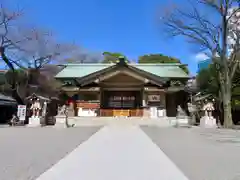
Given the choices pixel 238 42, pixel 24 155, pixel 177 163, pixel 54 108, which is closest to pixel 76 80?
pixel 54 108

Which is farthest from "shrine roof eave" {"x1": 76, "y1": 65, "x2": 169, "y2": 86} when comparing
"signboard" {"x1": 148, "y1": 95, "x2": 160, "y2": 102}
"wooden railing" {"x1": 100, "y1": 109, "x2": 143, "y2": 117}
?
"wooden railing" {"x1": 100, "y1": 109, "x2": 143, "y2": 117}

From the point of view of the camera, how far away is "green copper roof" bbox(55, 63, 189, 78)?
94.2 ft

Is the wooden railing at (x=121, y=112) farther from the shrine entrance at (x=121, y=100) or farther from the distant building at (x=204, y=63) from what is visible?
the distant building at (x=204, y=63)

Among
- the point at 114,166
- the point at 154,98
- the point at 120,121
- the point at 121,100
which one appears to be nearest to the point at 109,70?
the point at 121,100

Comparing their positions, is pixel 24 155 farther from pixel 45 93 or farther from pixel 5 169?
pixel 45 93

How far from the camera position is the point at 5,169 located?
237 inches

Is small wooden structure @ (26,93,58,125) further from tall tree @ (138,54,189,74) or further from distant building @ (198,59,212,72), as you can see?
tall tree @ (138,54,189,74)

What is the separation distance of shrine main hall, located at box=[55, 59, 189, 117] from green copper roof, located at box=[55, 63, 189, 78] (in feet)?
1.40

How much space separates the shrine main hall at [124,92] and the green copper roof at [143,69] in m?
0.43

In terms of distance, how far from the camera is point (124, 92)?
28.2 meters

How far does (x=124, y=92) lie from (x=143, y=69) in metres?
4.36

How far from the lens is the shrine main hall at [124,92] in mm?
25922

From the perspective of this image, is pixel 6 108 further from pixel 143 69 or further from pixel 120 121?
pixel 120 121

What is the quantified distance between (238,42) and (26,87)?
74.7 feet
